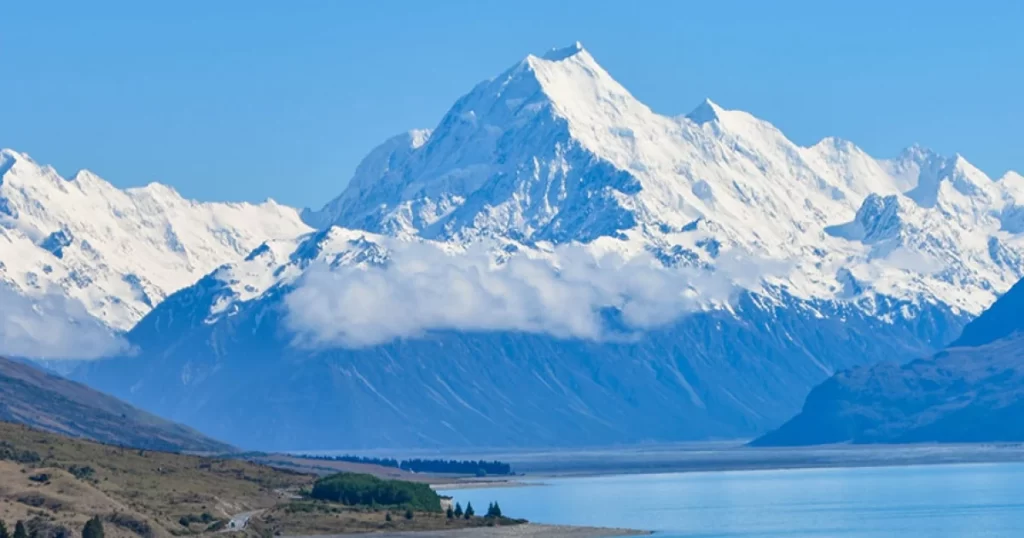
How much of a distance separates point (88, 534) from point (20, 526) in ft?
28.2

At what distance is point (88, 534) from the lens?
200 metres

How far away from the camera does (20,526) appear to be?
632 ft
